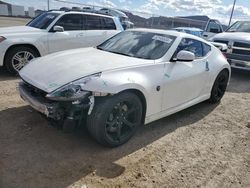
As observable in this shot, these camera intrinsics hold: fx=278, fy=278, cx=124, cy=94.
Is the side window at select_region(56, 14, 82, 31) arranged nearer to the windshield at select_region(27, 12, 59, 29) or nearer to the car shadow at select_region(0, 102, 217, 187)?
the windshield at select_region(27, 12, 59, 29)

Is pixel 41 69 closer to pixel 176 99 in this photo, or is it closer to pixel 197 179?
pixel 176 99

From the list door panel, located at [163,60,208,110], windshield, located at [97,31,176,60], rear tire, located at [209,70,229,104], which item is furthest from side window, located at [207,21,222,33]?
windshield, located at [97,31,176,60]

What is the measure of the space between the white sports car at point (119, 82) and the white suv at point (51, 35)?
8.91 feet

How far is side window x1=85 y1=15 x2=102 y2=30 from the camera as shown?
8.04 m

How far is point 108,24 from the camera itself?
8.55 m

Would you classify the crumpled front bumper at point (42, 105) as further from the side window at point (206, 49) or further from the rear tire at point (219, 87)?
the rear tire at point (219, 87)

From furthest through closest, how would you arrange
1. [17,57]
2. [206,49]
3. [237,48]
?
1. [237,48]
2. [17,57]
3. [206,49]

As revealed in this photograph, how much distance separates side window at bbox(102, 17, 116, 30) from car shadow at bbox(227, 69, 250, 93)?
3.89 meters

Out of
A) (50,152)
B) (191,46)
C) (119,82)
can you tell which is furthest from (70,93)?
(191,46)

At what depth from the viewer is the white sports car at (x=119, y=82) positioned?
3.35 meters

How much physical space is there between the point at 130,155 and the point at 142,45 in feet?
6.09

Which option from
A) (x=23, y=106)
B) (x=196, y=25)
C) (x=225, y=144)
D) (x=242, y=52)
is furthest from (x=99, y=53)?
(x=196, y=25)

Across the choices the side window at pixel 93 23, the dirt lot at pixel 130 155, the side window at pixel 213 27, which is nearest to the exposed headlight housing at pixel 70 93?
the dirt lot at pixel 130 155

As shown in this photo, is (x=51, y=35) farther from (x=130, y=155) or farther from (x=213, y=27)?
(x=213, y=27)
